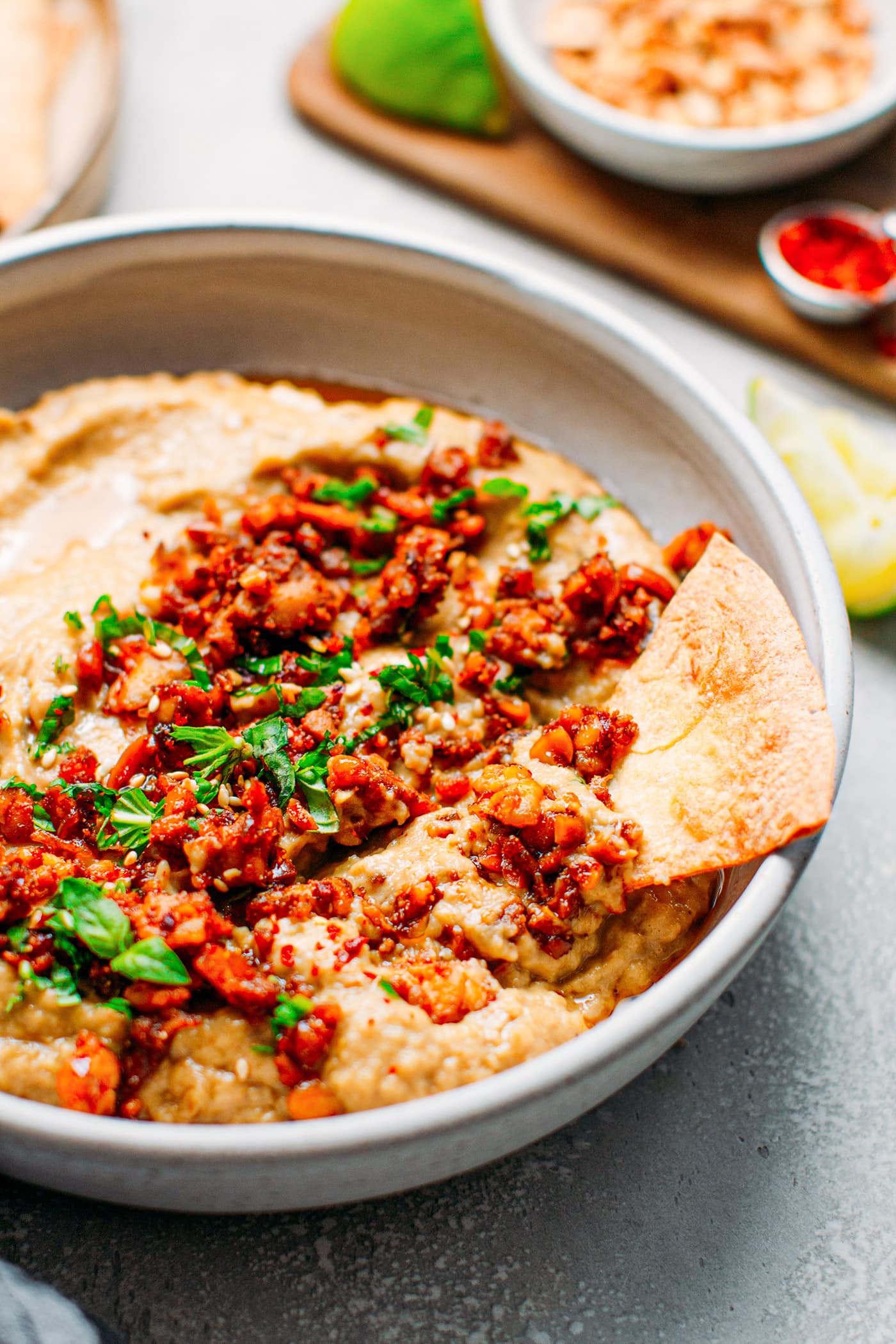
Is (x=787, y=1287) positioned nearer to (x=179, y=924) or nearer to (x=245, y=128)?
(x=179, y=924)

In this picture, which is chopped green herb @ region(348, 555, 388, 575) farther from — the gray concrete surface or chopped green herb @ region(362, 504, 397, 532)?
the gray concrete surface

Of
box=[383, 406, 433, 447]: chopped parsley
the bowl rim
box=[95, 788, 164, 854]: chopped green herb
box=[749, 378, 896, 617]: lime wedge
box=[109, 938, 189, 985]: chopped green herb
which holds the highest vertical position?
the bowl rim

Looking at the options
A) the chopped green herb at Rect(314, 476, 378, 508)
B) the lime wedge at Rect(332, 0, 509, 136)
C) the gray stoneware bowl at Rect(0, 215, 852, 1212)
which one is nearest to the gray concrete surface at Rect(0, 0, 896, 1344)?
the gray stoneware bowl at Rect(0, 215, 852, 1212)

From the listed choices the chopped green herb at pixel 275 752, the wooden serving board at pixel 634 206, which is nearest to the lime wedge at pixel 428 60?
the wooden serving board at pixel 634 206

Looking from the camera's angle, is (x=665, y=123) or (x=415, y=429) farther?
(x=665, y=123)

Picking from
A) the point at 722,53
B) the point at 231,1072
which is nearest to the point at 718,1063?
the point at 231,1072

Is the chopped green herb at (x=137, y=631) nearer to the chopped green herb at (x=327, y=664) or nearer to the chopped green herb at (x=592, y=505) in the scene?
the chopped green herb at (x=327, y=664)

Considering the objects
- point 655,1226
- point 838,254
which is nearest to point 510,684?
point 655,1226

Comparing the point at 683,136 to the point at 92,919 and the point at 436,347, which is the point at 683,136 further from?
the point at 92,919
